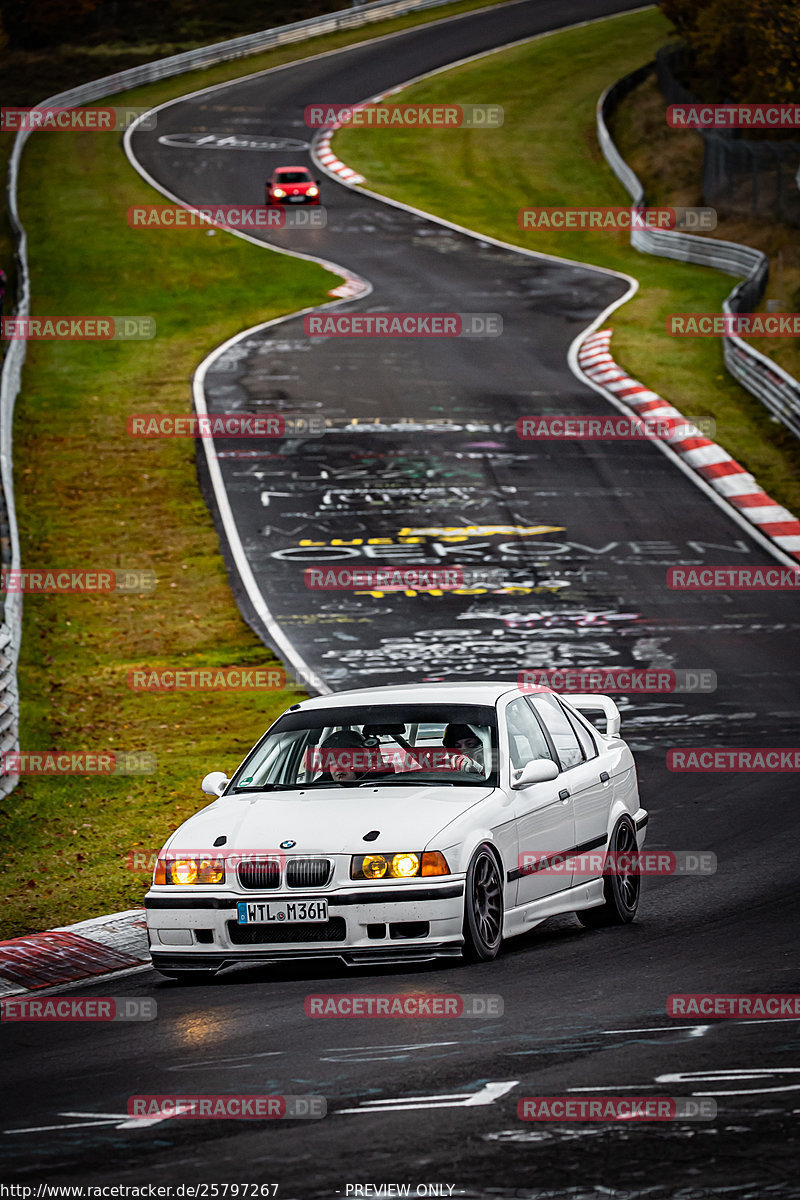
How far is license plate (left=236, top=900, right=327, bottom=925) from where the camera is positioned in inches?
328

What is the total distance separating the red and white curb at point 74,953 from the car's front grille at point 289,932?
1304 millimetres

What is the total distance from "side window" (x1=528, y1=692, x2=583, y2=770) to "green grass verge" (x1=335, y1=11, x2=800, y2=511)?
1640 cm

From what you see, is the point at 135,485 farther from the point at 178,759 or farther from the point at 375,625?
the point at 178,759

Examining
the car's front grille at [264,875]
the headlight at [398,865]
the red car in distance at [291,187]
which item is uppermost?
the headlight at [398,865]

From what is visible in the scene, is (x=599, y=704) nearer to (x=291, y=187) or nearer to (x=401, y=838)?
(x=401, y=838)

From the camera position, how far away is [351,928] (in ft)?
27.3

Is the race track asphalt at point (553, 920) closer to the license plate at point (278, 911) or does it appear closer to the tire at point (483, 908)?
the tire at point (483, 908)

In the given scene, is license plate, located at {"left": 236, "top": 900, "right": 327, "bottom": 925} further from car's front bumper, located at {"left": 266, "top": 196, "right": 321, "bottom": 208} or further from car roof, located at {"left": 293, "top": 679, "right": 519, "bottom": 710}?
car's front bumper, located at {"left": 266, "top": 196, "right": 321, "bottom": 208}

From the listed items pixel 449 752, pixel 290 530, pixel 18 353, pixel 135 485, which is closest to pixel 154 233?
pixel 18 353

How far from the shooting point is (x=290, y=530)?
2562 centimetres

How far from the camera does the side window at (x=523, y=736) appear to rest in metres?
9.63

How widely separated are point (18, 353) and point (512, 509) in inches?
535

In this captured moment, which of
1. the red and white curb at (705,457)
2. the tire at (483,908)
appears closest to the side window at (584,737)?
the tire at (483,908)

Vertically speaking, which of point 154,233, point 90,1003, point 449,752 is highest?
point 449,752
